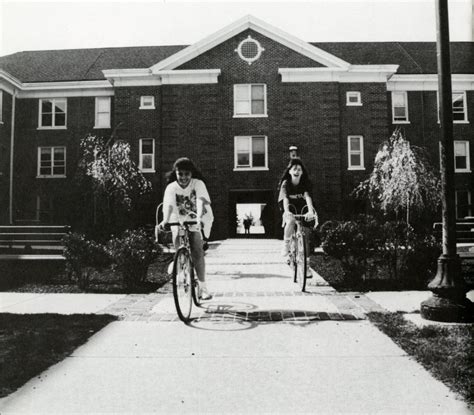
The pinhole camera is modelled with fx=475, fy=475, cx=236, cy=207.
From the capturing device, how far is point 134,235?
27.9 feet

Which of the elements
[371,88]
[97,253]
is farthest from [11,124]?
[97,253]

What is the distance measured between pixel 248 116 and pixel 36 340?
879 inches

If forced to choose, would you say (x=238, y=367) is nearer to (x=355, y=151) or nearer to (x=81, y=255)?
(x=81, y=255)

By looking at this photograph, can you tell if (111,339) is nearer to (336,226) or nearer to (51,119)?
(336,226)

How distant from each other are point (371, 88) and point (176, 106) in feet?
35.5

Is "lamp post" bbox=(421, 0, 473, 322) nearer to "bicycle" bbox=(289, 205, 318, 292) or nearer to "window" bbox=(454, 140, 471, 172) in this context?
"bicycle" bbox=(289, 205, 318, 292)

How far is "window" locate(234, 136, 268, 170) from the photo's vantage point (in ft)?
85.8

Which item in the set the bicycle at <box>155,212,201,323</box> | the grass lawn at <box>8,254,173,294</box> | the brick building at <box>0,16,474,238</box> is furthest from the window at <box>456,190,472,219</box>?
the bicycle at <box>155,212,201,323</box>

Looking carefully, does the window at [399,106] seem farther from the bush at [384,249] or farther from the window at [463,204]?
the bush at [384,249]

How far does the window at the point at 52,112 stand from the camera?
28922mm

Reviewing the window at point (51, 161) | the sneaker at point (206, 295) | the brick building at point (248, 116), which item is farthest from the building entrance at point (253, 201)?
the sneaker at point (206, 295)

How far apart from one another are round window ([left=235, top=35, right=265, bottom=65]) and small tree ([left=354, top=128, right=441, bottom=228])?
8482mm

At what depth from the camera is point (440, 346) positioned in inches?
173

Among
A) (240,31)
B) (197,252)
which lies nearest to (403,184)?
(240,31)
